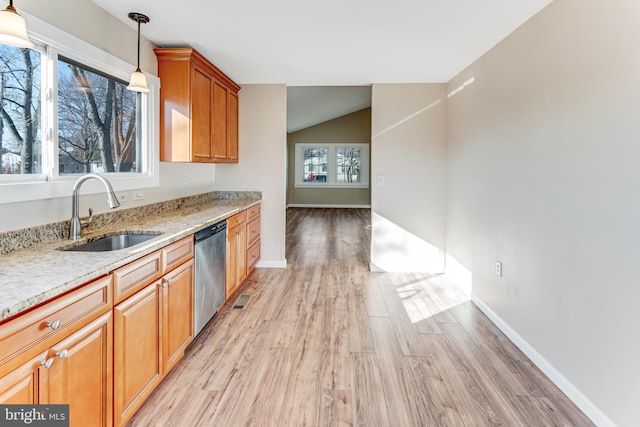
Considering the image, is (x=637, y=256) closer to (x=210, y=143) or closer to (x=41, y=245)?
(x=41, y=245)

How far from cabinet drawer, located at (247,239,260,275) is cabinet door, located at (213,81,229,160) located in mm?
1066

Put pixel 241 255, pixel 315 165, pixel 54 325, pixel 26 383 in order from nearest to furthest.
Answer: pixel 26 383 < pixel 54 325 < pixel 241 255 < pixel 315 165

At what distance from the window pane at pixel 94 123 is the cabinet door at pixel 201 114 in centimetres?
46

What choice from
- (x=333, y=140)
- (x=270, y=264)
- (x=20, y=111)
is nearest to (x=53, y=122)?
(x=20, y=111)

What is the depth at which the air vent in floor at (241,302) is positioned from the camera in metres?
3.46

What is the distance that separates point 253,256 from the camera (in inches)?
175

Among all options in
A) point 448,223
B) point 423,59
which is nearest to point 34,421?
point 423,59

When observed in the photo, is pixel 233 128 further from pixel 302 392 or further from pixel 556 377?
pixel 556 377

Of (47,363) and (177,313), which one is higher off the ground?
(47,363)

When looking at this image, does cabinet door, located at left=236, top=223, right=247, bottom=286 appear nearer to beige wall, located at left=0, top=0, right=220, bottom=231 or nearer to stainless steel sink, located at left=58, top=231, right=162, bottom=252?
beige wall, located at left=0, top=0, right=220, bottom=231

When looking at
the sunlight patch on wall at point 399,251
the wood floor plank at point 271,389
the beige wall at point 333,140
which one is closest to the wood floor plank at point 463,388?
the wood floor plank at point 271,389

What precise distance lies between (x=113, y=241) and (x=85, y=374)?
41.0 inches

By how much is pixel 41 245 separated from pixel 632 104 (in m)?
2.94

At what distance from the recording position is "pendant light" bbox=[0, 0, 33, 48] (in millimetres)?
1390
